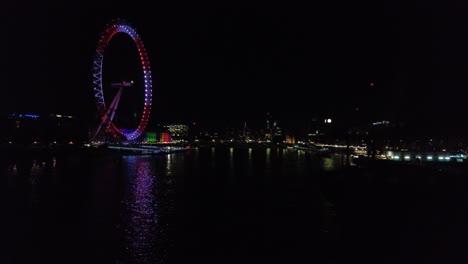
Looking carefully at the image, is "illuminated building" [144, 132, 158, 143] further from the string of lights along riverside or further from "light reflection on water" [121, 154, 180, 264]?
"light reflection on water" [121, 154, 180, 264]

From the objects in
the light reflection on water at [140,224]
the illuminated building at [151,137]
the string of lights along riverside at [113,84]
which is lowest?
the light reflection on water at [140,224]

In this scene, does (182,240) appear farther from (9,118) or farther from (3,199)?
(9,118)

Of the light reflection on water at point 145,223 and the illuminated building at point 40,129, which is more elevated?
the illuminated building at point 40,129

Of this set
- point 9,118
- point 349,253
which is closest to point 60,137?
point 9,118

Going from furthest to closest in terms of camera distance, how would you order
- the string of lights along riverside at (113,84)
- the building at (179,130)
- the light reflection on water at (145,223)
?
the building at (179,130)
the string of lights along riverside at (113,84)
the light reflection on water at (145,223)

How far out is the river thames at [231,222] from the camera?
1005 centimetres

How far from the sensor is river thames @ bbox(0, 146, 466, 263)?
10.1 meters

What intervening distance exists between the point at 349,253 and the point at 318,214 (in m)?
4.96

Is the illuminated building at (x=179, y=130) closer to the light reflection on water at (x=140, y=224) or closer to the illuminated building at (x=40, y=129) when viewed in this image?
the illuminated building at (x=40, y=129)

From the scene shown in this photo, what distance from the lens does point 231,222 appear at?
1377 centimetres

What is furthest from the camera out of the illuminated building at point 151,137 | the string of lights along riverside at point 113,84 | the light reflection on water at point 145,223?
the illuminated building at point 151,137

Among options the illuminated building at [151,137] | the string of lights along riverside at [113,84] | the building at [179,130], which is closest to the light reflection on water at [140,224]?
the string of lights along riverside at [113,84]

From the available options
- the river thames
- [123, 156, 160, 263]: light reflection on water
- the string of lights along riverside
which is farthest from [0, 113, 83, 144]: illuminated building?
[123, 156, 160, 263]: light reflection on water

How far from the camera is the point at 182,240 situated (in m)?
11.5
